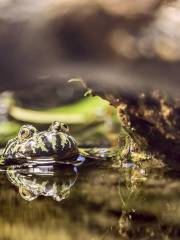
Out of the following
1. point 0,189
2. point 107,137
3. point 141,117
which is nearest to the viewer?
point 0,189

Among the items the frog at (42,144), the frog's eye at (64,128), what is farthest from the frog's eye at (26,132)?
the frog's eye at (64,128)

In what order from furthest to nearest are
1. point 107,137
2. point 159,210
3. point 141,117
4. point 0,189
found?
point 107,137, point 141,117, point 0,189, point 159,210

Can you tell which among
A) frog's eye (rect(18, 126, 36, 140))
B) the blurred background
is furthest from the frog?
the blurred background

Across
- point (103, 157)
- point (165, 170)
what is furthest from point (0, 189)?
point (165, 170)

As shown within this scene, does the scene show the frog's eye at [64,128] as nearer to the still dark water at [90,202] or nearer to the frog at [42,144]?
the frog at [42,144]

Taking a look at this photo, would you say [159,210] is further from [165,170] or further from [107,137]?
[107,137]

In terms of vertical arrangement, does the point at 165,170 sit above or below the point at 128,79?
below

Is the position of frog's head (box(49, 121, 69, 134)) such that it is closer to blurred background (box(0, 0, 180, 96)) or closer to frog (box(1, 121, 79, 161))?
frog (box(1, 121, 79, 161))
